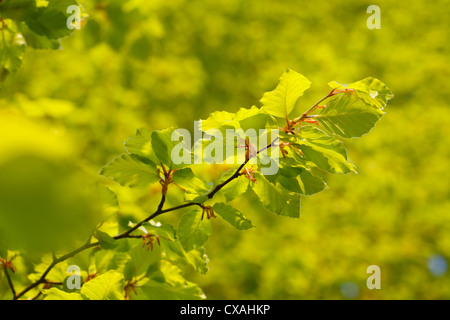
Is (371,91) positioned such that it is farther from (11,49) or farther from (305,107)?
(305,107)

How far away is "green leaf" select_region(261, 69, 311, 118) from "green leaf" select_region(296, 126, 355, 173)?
40 mm

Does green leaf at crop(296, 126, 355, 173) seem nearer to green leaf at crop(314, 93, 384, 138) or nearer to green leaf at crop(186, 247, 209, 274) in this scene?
green leaf at crop(314, 93, 384, 138)

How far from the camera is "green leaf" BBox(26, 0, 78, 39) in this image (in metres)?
0.57

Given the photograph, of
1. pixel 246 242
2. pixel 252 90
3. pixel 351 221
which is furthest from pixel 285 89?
pixel 252 90

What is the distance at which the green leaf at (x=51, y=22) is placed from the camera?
0.57 metres

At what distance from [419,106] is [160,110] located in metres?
2.16

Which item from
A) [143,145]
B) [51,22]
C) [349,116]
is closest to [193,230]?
[143,145]

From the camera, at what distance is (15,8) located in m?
0.53

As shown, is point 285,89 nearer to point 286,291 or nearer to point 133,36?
point 133,36

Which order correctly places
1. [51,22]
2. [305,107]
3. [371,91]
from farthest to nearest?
[305,107] → [51,22] → [371,91]

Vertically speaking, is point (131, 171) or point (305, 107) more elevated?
point (305, 107)

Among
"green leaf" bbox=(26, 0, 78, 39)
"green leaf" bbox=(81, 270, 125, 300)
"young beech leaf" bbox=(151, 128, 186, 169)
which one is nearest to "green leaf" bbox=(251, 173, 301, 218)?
"young beech leaf" bbox=(151, 128, 186, 169)

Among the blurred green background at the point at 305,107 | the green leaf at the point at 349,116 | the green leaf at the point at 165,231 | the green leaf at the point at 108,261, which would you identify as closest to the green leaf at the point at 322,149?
the green leaf at the point at 349,116

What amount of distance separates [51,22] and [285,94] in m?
0.38
